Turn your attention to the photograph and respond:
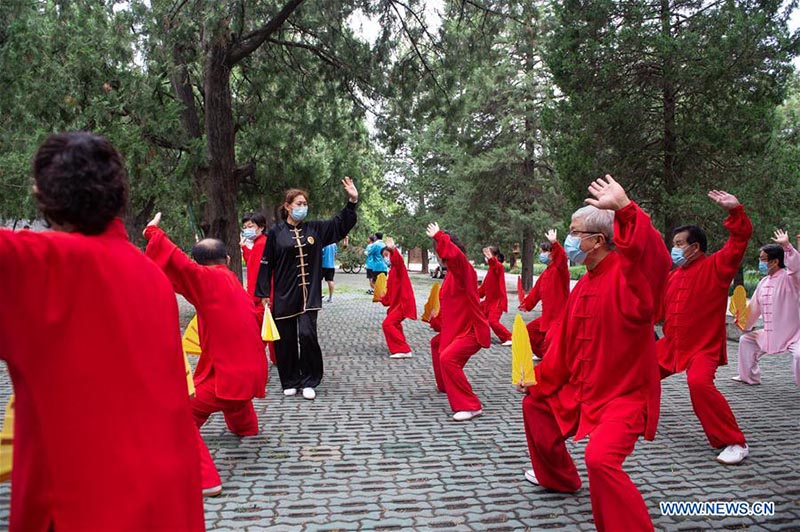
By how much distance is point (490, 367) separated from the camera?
9.21m

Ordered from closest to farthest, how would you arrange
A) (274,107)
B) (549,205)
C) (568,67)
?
(568,67) → (274,107) → (549,205)

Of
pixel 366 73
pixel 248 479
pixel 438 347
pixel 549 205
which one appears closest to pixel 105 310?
pixel 248 479

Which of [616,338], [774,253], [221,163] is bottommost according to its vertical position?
[616,338]

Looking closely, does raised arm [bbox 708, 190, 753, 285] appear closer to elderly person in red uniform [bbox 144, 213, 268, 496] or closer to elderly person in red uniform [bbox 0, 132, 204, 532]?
elderly person in red uniform [bbox 144, 213, 268, 496]

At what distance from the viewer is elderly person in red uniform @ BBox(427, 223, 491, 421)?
626cm

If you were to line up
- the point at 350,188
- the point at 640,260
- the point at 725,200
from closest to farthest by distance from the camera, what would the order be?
1. the point at 640,260
2. the point at 725,200
3. the point at 350,188

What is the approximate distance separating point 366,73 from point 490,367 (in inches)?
245

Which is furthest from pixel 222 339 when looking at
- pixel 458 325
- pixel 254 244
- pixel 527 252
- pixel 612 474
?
pixel 527 252

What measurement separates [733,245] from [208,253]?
3795 millimetres

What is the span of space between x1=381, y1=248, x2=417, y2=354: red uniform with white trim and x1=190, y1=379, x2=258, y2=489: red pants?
15.5 feet

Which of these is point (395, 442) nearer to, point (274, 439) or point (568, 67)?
point (274, 439)

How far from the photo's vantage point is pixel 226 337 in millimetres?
4770

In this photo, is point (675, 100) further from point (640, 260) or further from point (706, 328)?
point (640, 260)

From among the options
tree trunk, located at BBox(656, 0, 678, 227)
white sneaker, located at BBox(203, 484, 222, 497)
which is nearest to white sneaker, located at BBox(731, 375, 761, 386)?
tree trunk, located at BBox(656, 0, 678, 227)
